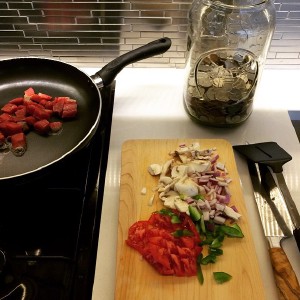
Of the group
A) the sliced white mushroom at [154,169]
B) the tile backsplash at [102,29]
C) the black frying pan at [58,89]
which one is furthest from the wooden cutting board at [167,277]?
the tile backsplash at [102,29]

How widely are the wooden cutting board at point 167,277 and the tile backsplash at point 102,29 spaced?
43 cm

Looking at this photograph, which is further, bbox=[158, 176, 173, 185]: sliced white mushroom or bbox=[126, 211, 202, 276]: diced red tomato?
bbox=[158, 176, 173, 185]: sliced white mushroom

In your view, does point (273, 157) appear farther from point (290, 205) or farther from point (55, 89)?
point (55, 89)

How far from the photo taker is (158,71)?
1057 mm

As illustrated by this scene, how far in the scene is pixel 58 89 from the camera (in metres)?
0.93

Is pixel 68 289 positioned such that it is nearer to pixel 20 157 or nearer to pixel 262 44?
pixel 20 157

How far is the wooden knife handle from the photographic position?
22.8 inches

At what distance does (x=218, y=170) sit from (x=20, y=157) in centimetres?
41

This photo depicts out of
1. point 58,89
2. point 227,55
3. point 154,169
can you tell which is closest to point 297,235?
point 154,169

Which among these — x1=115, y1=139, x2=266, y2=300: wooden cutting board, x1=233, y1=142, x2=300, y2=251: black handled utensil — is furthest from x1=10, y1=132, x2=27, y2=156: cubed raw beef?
x1=233, y1=142, x2=300, y2=251: black handled utensil

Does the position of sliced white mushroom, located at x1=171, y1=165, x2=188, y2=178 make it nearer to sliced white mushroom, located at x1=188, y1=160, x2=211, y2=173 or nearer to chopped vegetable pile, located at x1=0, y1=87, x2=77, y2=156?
sliced white mushroom, located at x1=188, y1=160, x2=211, y2=173

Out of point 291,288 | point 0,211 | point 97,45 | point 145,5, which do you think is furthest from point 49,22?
point 291,288

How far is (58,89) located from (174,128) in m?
0.31

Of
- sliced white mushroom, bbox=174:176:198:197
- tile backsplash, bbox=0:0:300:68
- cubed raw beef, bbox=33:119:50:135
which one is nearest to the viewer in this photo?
sliced white mushroom, bbox=174:176:198:197
